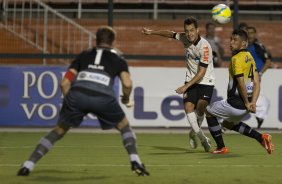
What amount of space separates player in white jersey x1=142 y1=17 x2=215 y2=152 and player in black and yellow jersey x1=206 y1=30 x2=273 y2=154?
1.17ft

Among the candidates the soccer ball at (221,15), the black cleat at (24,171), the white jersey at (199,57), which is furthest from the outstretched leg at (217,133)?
the black cleat at (24,171)

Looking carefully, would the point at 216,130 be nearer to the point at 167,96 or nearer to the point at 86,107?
the point at 86,107

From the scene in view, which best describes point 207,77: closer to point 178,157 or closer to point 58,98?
point 178,157

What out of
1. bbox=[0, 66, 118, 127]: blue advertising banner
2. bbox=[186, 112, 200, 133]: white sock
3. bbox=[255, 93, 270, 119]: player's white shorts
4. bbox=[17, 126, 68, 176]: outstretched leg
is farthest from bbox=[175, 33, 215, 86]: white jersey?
bbox=[0, 66, 118, 127]: blue advertising banner

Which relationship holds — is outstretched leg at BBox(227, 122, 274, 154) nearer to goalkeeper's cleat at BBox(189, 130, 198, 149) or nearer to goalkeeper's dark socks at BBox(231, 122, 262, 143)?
goalkeeper's dark socks at BBox(231, 122, 262, 143)

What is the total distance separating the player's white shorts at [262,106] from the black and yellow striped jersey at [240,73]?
587 centimetres

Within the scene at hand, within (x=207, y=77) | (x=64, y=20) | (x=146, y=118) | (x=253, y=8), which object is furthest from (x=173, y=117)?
(x=253, y=8)

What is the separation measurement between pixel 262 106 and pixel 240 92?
626cm

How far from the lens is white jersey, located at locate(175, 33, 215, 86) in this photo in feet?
42.1

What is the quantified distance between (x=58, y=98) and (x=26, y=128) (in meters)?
1.02

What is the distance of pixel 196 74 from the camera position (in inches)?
506

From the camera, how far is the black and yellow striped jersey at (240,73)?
39.7 ft

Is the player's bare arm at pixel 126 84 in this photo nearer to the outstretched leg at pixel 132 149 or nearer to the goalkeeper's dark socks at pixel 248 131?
the outstretched leg at pixel 132 149

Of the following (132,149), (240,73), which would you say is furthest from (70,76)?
(240,73)
